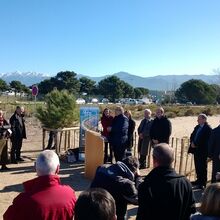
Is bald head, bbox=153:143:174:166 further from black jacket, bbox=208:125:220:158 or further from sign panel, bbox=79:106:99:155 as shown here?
sign panel, bbox=79:106:99:155

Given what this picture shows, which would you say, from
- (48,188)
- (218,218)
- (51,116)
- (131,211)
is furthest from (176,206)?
(51,116)

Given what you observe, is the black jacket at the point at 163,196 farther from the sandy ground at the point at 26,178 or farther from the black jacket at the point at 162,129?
the black jacket at the point at 162,129

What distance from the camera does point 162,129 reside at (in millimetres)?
10812

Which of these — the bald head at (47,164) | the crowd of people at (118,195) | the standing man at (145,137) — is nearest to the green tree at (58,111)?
the standing man at (145,137)

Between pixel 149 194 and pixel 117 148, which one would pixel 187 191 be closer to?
pixel 149 194

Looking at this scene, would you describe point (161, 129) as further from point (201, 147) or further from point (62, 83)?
point (62, 83)

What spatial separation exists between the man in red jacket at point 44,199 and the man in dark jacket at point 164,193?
90cm

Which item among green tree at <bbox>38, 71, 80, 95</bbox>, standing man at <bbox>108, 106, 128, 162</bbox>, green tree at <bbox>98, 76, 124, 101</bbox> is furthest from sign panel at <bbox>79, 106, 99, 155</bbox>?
green tree at <bbox>98, 76, 124, 101</bbox>

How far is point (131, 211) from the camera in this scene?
7.76m

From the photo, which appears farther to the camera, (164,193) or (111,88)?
(111,88)

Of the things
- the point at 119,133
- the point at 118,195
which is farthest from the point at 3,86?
the point at 118,195

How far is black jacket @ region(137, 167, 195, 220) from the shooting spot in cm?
420

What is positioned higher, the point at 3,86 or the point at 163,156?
the point at 3,86

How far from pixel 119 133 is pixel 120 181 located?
566cm
